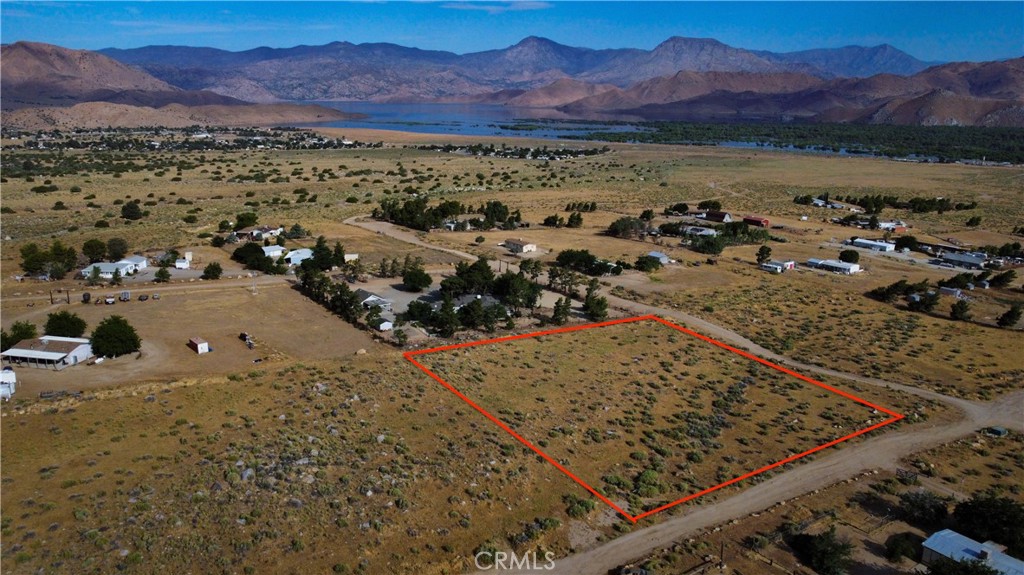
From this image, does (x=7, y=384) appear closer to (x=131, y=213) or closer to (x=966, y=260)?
(x=131, y=213)

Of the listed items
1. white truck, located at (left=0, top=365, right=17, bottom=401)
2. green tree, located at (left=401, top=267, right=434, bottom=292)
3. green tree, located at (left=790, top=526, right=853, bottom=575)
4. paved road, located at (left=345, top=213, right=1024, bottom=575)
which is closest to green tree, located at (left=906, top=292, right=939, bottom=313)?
paved road, located at (left=345, top=213, right=1024, bottom=575)

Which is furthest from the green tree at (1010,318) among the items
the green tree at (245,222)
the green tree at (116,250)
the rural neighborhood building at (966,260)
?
the green tree at (116,250)

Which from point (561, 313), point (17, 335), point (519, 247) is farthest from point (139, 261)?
point (561, 313)

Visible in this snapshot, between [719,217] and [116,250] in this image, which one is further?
[719,217]

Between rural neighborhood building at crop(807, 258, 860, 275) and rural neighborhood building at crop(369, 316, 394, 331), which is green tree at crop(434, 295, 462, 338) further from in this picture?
rural neighborhood building at crop(807, 258, 860, 275)

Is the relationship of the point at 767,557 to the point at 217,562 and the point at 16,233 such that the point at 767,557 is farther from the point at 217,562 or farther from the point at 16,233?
the point at 16,233

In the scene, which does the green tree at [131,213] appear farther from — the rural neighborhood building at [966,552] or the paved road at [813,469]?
the rural neighborhood building at [966,552]
